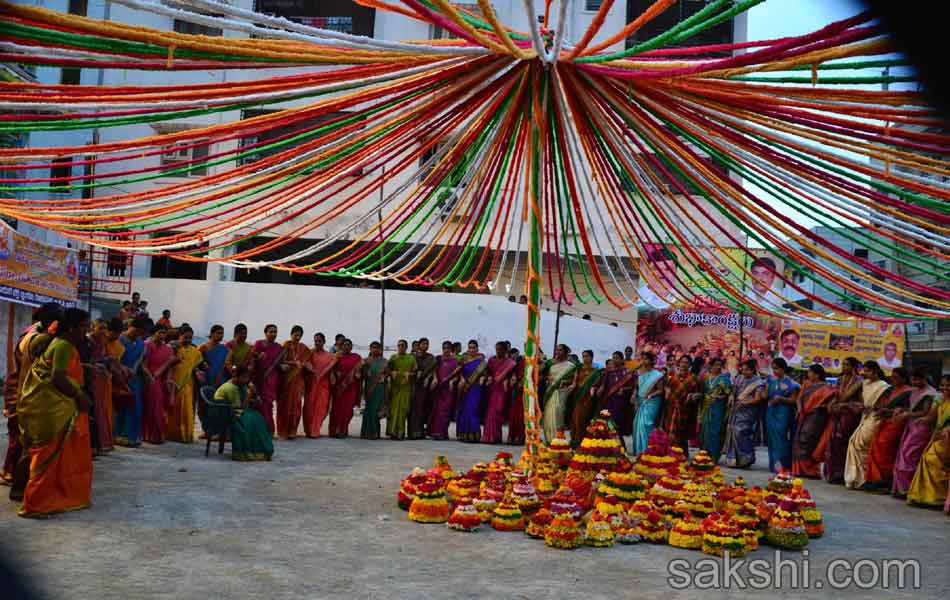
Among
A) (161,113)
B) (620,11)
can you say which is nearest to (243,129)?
(161,113)

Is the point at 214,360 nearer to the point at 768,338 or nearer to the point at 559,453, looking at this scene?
the point at 559,453

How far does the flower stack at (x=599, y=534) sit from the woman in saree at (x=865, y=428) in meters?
5.32

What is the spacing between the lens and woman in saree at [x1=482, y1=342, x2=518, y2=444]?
42.8 ft

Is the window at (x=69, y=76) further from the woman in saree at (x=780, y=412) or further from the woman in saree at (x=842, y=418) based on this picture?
the woman in saree at (x=842, y=418)

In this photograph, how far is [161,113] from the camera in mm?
5527

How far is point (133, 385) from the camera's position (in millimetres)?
10062

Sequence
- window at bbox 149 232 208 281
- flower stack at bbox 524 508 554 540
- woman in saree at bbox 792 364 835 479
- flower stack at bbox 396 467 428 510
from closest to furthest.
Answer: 1. flower stack at bbox 524 508 554 540
2. flower stack at bbox 396 467 428 510
3. woman in saree at bbox 792 364 835 479
4. window at bbox 149 232 208 281

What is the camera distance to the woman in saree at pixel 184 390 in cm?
1081

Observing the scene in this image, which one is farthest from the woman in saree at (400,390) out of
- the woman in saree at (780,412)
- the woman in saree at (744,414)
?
the woman in saree at (780,412)

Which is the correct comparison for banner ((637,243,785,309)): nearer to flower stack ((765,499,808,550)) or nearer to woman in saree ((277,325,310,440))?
flower stack ((765,499,808,550))

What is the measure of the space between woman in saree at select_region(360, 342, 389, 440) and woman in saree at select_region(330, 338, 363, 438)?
0.15m

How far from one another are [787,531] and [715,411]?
18.4ft

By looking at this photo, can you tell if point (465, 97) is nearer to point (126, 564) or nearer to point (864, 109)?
point (864, 109)

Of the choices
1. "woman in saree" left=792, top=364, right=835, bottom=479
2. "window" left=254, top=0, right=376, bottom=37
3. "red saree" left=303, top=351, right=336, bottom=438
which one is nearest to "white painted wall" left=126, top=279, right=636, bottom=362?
"window" left=254, top=0, right=376, bottom=37
